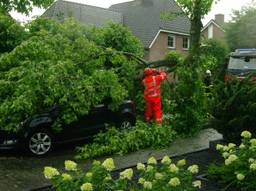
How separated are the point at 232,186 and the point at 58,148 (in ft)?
16.3

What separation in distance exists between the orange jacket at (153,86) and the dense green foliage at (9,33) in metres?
3.95

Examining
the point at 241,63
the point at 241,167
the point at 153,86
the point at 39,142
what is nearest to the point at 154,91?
the point at 153,86

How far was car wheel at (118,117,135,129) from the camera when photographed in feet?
34.2

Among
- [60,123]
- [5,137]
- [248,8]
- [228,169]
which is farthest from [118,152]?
[248,8]

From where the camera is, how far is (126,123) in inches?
416

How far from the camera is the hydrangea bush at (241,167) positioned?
5633mm

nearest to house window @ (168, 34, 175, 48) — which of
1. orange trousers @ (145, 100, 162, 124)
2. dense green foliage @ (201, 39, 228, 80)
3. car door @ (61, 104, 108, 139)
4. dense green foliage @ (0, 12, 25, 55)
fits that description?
dense green foliage @ (201, 39, 228, 80)

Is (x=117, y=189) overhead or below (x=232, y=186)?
→ overhead

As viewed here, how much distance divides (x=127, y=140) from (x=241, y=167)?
3.81 meters

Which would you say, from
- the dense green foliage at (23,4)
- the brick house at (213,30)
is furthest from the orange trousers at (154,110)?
the brick house at (213,30)

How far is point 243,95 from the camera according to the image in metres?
7.80

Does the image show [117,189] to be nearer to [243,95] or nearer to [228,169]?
[228,169]

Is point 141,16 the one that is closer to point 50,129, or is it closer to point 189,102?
point 189,102

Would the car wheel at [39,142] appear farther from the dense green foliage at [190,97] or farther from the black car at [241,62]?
the black car at [241,62]
